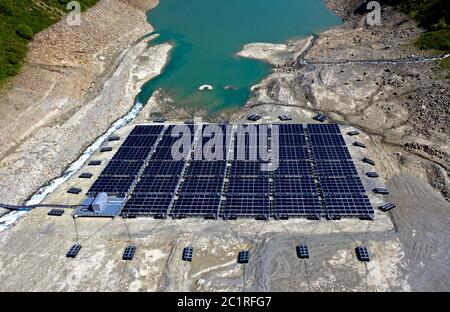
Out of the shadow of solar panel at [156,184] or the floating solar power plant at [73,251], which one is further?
the shadow of solar panel at [156,184]

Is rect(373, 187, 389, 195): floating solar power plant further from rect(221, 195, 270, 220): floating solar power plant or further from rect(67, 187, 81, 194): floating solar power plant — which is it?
rect(67, 187, 81, 194): floating solar power plant

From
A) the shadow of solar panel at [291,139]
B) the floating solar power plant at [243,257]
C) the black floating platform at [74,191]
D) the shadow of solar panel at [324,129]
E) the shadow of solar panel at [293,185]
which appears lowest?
the black floating platform at [74,191]

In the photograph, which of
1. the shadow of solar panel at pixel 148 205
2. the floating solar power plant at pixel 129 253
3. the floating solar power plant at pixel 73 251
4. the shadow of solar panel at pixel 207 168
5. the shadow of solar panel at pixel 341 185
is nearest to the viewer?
the floating solar power plant at pixel 129 253

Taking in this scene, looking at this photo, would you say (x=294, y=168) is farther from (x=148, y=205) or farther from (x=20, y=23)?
(x=20, y=23)

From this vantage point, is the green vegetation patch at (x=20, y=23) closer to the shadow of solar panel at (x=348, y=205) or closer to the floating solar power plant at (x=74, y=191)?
the floating solar power plant at (x=74, y=191)

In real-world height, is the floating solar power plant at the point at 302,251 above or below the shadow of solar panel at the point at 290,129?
below

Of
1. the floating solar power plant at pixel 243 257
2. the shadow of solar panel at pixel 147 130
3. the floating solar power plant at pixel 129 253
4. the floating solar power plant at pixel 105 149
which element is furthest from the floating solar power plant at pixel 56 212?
the floating solar power plant at pixel 243 257

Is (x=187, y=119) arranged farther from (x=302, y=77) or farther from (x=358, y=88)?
(x=358, y=88)

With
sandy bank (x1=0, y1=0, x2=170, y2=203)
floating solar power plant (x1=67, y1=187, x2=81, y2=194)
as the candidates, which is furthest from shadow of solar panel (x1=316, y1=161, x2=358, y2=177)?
Result: sandy bank (x1=0, y1=0, x2=170, y2=203)
